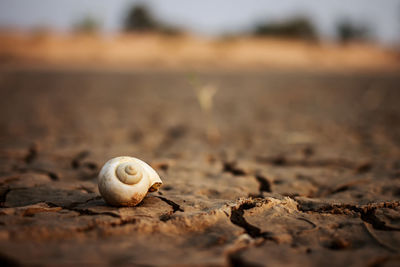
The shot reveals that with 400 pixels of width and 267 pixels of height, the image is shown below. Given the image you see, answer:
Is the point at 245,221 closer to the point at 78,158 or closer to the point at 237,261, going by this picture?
the point at 237,261

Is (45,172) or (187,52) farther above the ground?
(187,52)

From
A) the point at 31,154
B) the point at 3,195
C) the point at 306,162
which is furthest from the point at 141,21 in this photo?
the point at 3,195

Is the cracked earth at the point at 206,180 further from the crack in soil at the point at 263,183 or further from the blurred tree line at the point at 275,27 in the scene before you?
the blurred tree line at the point at 275,27

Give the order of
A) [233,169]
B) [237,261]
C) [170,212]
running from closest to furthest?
[237,261], [170,212], [233,169]

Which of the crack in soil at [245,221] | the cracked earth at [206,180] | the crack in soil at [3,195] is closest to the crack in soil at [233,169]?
the cracked earth at [206,180]

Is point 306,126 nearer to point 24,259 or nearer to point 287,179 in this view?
point 287,179

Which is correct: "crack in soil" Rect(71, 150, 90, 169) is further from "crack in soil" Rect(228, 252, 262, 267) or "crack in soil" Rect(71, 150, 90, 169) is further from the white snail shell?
A: "crack in soil" Rect(228, 252, 262, 267)

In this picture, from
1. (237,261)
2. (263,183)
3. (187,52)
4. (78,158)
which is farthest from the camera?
(187,52)

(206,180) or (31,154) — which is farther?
(31,154)
